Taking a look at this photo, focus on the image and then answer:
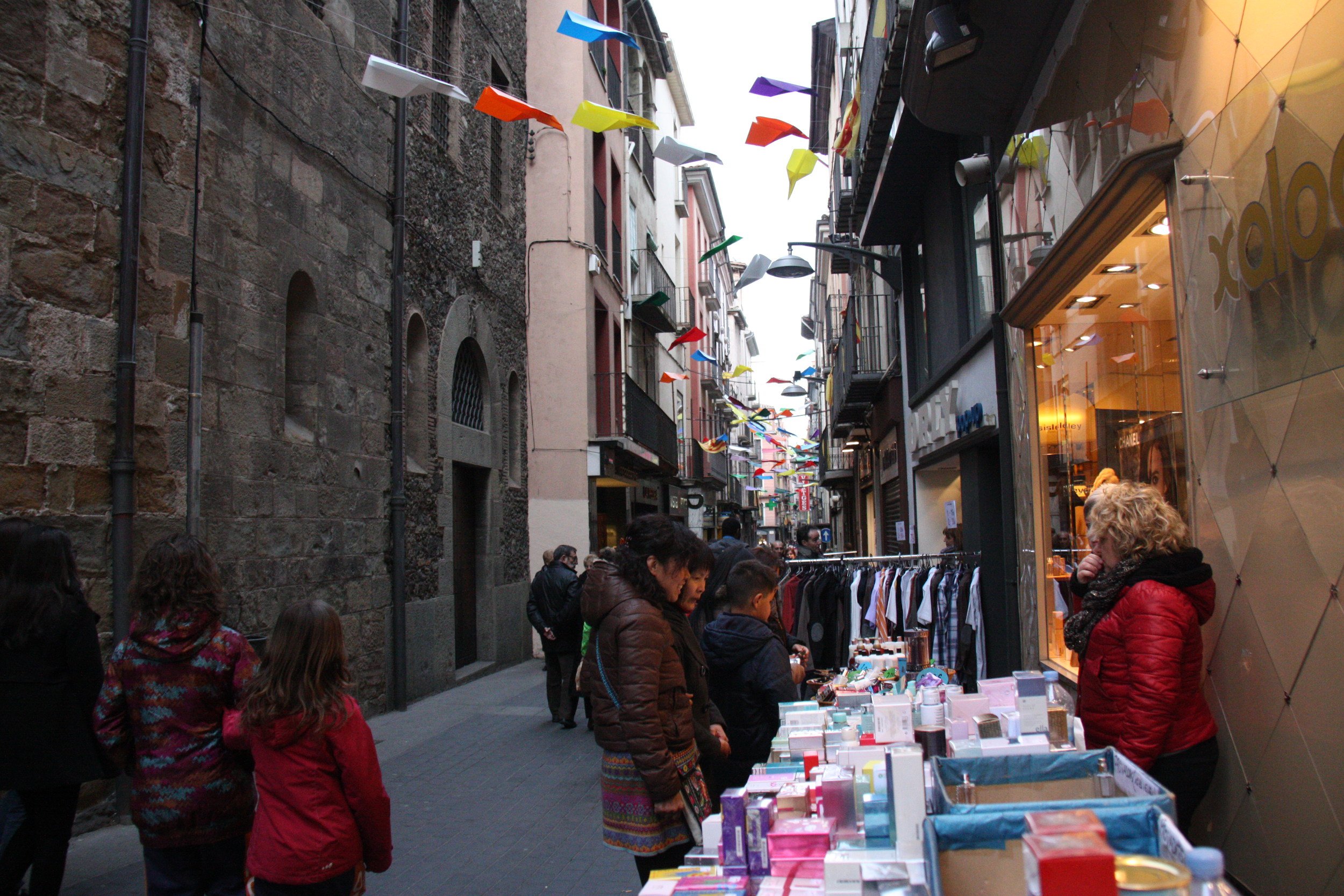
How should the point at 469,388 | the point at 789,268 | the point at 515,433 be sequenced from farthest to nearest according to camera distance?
1. the point at 515,433
2. the point at 789,268
3. the point at 469,388

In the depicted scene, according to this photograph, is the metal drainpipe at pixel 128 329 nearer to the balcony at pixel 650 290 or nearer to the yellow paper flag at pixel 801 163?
the yellow paper flag at pixel 801 163

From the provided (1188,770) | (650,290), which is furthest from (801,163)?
(650,290)

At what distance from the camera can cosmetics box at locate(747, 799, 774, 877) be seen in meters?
2.48

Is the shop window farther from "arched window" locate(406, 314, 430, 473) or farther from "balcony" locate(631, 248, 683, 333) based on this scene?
"balcony" locate(631, 248, 683, 333)

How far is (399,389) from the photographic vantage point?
33.6 feet

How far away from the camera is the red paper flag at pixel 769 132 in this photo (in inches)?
380

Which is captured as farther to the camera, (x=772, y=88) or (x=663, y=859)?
(x=772, y=88)

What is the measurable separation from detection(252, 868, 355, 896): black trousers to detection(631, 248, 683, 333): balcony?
761 inches

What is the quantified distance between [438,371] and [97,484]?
19.5ft

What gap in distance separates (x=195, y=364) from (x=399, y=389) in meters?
3.67

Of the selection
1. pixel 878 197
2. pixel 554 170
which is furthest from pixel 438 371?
pixel 554 170

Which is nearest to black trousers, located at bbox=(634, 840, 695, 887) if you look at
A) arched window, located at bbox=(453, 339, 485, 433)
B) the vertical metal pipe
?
the vertical metal pipe

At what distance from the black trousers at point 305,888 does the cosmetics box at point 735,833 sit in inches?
56.7

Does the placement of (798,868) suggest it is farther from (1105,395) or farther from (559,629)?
(559,629)
